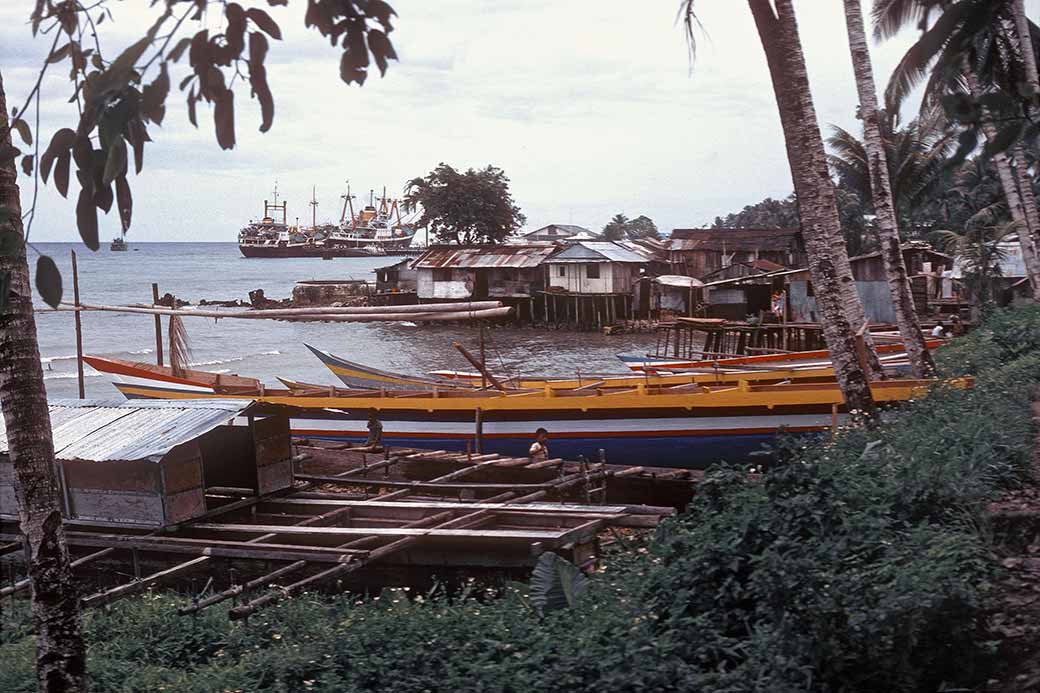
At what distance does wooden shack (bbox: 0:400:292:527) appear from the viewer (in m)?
9.62

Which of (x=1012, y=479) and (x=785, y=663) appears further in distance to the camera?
(x=1012, y=479)

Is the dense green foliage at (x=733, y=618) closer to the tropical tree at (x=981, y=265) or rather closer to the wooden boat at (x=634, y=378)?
the wooden boat at (x=634, y=378)

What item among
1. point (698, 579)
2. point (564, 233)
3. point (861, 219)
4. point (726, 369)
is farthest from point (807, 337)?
point (564, 233)

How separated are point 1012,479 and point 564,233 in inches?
3472

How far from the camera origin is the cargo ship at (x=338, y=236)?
13375cm

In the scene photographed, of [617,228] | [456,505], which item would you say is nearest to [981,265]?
[456,505]

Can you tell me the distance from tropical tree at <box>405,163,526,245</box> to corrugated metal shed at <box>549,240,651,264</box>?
32.5 feet

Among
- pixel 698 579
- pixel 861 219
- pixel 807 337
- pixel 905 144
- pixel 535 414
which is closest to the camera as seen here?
pixel 698 579

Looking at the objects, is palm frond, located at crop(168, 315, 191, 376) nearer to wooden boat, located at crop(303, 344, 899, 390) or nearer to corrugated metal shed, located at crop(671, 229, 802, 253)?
wooden boat, located at crop(303, 344, 899, 390)

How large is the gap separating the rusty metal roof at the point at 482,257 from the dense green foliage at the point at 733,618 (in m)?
41.4

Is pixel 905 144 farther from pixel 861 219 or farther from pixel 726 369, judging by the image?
pixel 726 369

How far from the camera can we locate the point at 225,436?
11.3 meters

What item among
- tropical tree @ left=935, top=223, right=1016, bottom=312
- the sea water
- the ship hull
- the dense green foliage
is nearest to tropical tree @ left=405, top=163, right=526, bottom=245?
the sea water

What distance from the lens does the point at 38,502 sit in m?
4.84
